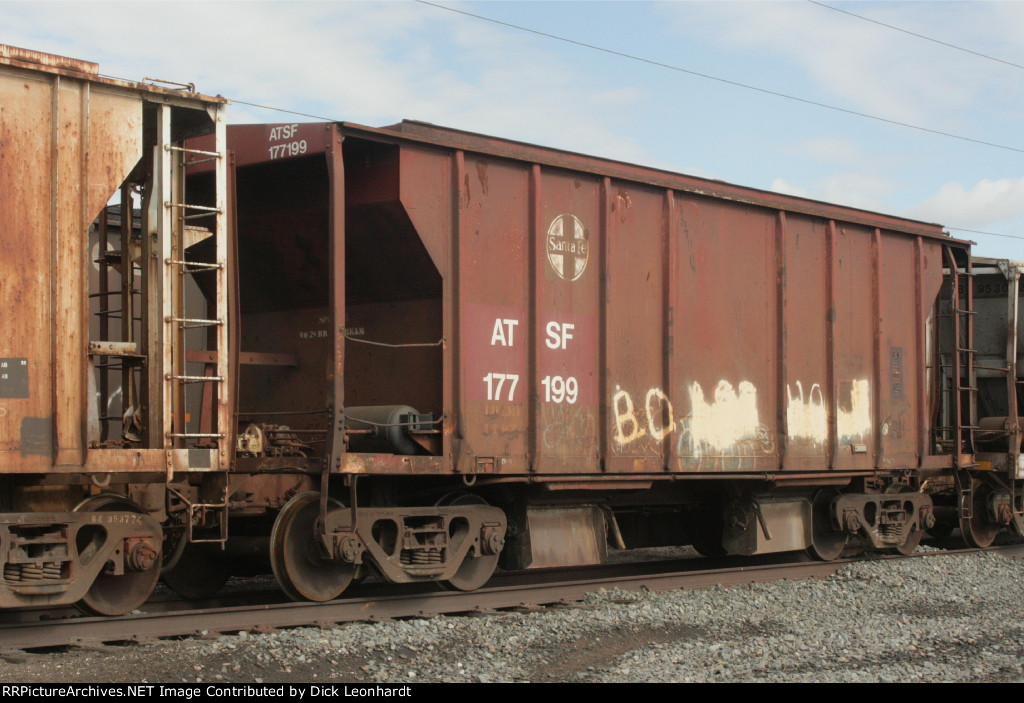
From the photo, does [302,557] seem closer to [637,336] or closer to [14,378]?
[14,378]

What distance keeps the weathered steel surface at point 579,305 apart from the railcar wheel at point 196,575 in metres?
1.66

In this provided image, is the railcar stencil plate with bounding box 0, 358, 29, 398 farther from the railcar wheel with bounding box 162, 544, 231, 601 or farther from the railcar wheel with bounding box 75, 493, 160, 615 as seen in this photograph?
the railcar wheel with bounding box 162, 544, 231, 601

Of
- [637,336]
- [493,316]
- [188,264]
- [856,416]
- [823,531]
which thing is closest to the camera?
[188,264]

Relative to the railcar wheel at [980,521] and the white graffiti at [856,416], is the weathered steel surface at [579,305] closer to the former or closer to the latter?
the white graffiti at [856,416]

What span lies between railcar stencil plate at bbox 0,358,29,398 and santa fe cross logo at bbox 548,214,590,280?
4104 millimetres

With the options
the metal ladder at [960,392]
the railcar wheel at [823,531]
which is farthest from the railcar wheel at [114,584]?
the metal ladder at [960,392]

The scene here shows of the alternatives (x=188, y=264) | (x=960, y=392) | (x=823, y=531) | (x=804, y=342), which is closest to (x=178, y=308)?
(x=188, y=264)

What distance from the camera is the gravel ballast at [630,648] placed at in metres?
5.90

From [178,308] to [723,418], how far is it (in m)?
5.13

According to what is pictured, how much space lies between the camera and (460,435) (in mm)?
7961

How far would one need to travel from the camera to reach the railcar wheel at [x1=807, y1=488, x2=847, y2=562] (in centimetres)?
1135

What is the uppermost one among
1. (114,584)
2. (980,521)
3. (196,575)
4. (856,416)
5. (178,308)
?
(178,308)

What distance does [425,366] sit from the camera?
8.26 m

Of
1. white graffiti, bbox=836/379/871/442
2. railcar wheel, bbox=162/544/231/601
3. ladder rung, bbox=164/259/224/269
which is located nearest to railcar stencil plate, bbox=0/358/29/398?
ladder rung, bbox=164/259/224/269
